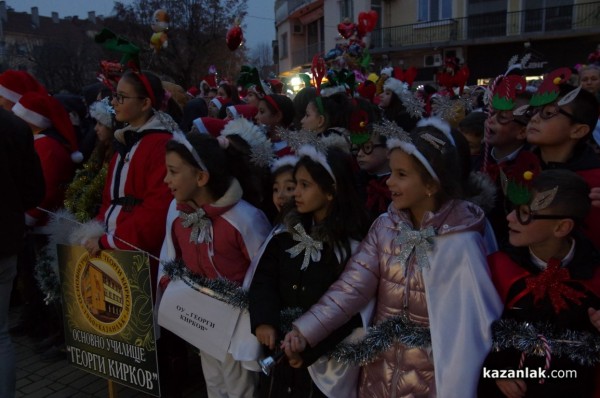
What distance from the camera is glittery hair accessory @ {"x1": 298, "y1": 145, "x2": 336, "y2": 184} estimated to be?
2.72 m

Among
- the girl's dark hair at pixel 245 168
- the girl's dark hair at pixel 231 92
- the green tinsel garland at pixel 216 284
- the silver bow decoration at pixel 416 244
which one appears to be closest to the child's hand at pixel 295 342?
the green tinsel garland at pixel 216 284

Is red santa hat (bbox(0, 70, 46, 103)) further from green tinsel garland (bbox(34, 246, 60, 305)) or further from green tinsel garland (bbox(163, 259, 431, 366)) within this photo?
green tinsel garland (bbox(163, 259, 431, 366))

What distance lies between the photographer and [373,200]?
129 inches

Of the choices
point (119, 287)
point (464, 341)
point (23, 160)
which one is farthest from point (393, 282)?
Result: point (23, 160)

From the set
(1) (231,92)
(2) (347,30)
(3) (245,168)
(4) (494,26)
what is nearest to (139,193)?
(3) (245,168)

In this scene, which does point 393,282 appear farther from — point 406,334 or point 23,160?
point 23,160

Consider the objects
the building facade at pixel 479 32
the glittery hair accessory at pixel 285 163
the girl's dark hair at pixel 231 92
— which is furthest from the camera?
the building facade at pixel 479 32

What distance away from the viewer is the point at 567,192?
2.10m

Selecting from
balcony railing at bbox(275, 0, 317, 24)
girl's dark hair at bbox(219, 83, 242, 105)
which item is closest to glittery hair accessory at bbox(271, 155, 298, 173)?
girl's dark hair at bbox(219, 83, 242, 105)

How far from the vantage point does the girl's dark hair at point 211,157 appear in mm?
3010

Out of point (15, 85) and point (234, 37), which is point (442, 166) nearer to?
point (234, 37)

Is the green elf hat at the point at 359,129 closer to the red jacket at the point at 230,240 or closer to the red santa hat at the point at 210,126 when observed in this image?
the red jacket at the point at 230,240

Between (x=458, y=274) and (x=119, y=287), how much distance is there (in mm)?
2179

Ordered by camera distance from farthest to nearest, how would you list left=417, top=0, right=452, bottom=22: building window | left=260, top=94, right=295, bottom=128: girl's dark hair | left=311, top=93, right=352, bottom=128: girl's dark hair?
left=417, top=0, right=452, bottom=22: building window, left=260, top=94, right=295, bottom=128: girl's dark hair, left=311, top=93, right=352, bottom=128: girl's dark hair
